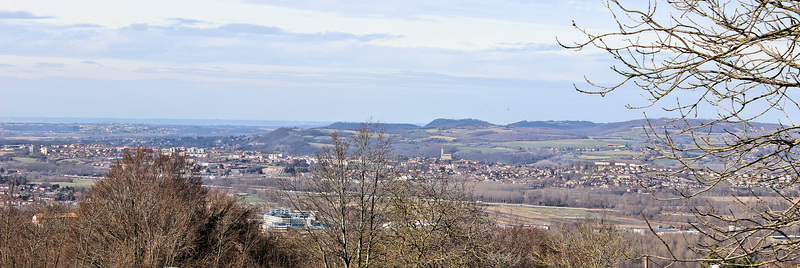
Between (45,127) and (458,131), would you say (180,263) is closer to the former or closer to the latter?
(458,131)

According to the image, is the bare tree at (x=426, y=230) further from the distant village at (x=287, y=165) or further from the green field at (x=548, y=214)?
the distant village at (x=287, y=165)

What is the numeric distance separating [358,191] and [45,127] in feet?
680

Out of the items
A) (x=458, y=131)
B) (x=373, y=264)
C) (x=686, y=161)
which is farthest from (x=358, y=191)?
(x=458, y=131)

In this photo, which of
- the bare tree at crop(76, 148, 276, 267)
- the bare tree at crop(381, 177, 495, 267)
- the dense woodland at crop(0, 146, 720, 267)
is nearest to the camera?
the dense woodland at crop(0, 146, 720, 267)

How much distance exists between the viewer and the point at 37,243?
8.58 meters

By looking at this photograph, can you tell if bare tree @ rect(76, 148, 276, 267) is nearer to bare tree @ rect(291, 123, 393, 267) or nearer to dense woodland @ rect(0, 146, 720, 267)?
dense woodland @ rect(0, 146, 720, 267)

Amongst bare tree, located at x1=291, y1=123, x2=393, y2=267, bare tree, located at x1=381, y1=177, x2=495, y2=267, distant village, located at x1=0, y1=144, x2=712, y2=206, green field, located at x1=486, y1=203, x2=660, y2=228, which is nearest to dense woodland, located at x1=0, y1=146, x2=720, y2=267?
bare tree, located at x1=381, y1=177, x2=495, y2=267

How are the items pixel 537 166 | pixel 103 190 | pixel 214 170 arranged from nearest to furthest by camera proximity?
pixel 103 190 < pixel 214 170 < pixel 537 166

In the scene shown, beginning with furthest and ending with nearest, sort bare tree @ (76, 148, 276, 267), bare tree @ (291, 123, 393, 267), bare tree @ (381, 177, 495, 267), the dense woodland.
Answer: bare tree @ (291, 123, 393, 267), bare tree @ (381, 177, 495, 267), bare tree @ (76, 148, 276, 267), the dense woodland

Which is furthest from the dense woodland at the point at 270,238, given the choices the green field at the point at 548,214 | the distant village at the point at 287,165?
the distant village at the point at 287,165

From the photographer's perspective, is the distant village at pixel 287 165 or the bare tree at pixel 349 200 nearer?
the bare tree at pixel 349 200

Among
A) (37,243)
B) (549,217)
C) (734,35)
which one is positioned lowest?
(549,217)

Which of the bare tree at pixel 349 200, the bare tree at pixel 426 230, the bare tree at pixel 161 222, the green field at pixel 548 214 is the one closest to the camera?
the bare tree at pixel 161 222

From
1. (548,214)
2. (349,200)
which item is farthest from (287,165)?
(349,200)
